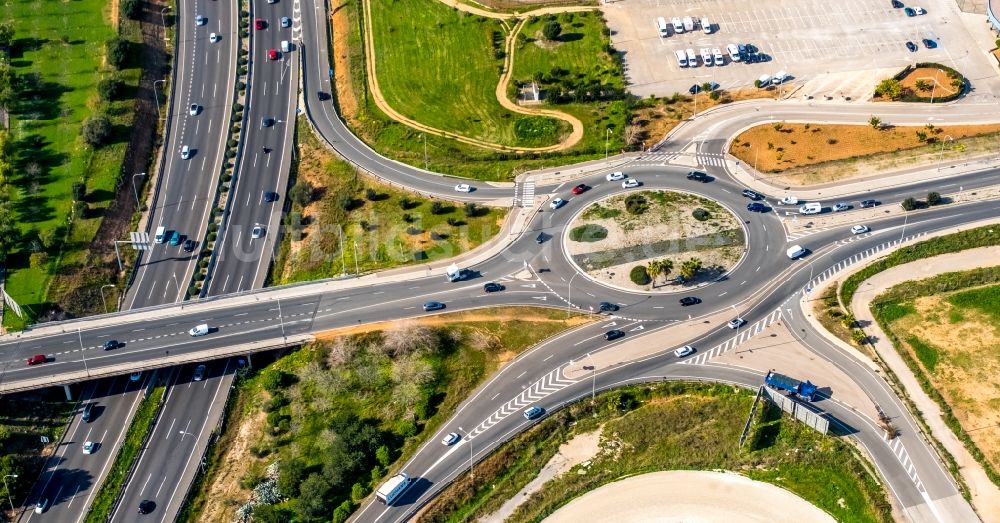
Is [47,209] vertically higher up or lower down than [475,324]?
lower down

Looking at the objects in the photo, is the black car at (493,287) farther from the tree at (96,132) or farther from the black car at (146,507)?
the tree at (96,132)

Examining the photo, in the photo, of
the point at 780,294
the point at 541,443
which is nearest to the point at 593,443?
the point at 541,443

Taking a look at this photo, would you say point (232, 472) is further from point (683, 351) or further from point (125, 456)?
point (683, 351)

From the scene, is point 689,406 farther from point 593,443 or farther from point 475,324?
point 475,324

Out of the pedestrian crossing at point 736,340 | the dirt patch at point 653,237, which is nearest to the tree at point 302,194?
the dirt patch at point 653,237

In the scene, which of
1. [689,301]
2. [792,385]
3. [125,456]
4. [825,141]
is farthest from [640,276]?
[125,456]

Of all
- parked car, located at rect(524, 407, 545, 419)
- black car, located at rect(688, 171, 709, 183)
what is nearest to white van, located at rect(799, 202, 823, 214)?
black car, located at rect(688, 171, 709, 183)
